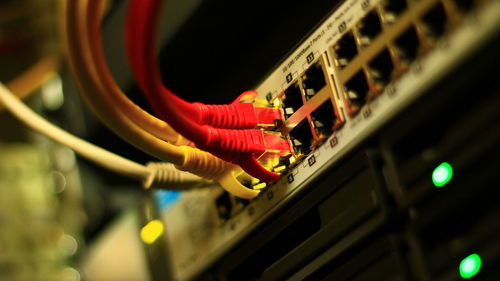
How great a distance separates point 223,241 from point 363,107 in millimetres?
218

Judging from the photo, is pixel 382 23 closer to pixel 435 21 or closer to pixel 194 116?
pixel 435 21

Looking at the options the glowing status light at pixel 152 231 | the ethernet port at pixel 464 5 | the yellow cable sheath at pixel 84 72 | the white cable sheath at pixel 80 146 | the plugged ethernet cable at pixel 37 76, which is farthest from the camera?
the plugged ethernet cable at pixel 37 76

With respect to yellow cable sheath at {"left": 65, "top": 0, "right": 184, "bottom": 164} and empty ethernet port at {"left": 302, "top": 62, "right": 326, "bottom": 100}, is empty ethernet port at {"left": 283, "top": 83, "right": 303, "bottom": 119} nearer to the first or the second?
empty ethernet port at {"left": 302, "top": 62, "right": 326, "bottom": 100}

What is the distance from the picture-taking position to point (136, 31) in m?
0.45

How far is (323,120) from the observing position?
1.71 ft

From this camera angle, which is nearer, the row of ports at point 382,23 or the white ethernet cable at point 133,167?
the row of ports at point 382,23

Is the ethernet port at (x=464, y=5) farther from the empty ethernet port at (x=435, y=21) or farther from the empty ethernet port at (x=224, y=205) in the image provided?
the empty ethernet port at (x=224, y=205)

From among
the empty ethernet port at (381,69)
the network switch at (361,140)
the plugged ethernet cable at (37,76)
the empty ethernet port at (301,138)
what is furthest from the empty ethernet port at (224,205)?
the plugged ethernet cable at (37,76)

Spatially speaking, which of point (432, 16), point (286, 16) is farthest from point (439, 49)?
point (286, 16)

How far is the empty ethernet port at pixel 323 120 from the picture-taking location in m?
0.52

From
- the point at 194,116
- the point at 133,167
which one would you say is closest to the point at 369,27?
the point at 194,116

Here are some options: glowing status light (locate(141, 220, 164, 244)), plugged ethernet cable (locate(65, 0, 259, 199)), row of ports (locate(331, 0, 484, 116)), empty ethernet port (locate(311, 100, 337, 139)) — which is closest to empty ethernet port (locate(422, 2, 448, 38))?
row of ports (locate(331, 0, 484, 116))

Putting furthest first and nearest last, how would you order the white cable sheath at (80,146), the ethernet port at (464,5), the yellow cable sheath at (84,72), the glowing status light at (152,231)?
the glowing status light at (152,231) < the white cable sheath at (80,146) < the yellow cable sheath at (84,72) < the ethernet port at (464,5)

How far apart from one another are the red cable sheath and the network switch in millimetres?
114
